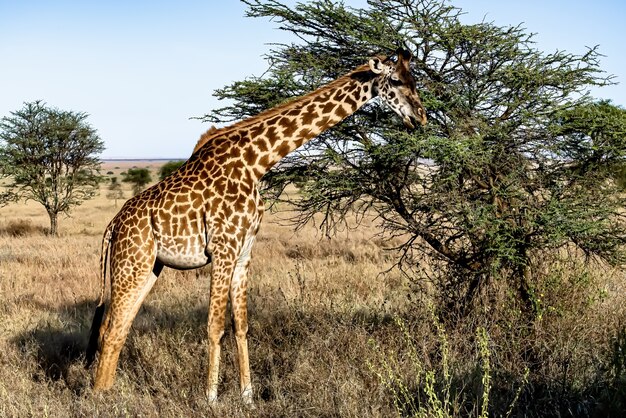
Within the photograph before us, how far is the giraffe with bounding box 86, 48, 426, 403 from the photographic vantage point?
513 centimetres

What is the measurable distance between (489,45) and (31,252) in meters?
12.5

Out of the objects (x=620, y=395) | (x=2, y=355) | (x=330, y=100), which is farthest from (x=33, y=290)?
(x=620, y=395)

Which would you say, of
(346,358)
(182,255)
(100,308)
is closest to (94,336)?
(100,308)

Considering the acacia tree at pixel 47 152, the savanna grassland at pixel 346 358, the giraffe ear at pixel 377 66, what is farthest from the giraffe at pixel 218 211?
the acacia tree at pixel 47 152

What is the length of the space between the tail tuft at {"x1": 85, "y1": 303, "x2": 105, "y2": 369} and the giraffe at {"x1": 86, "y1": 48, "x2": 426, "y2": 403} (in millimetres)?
26

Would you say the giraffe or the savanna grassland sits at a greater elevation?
the giraffe

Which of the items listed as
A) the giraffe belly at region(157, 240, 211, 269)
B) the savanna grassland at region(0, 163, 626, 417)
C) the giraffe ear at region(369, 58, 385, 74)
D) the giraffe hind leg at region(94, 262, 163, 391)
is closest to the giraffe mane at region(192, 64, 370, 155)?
the giraffe ear at region(369, 58, 385, 74)

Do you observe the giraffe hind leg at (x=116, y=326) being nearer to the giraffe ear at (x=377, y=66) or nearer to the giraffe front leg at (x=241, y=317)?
the giraffe front leg at (x=241, y=317)

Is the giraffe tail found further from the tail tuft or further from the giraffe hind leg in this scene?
the giraffe hind leg

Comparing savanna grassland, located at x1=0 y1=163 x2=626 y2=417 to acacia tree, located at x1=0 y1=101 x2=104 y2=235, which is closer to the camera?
savanna grassland, located at x1=0 y1=163 x2=626 y2=417

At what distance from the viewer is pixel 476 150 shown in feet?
18.7

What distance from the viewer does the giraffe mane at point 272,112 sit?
5.43m

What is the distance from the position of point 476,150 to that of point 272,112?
1.88 m

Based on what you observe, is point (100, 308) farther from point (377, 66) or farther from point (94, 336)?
point (377, 66)
